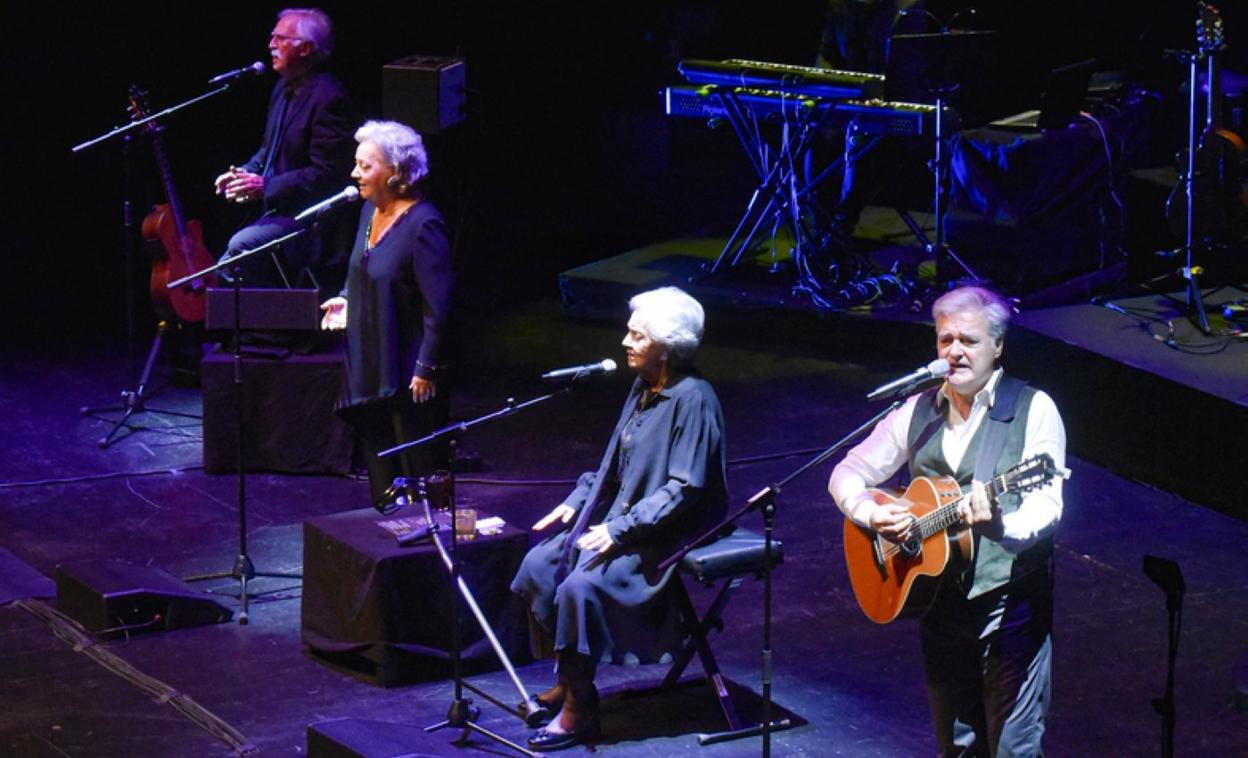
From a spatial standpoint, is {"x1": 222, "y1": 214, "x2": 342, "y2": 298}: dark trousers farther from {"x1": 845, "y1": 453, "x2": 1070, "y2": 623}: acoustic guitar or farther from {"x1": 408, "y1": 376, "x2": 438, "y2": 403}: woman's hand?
{"x1": 845, "y1": 453, "x2": 1070, "y2": 623}: acoustic guitar

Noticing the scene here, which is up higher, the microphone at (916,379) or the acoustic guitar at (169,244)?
the microphone at (916,379)

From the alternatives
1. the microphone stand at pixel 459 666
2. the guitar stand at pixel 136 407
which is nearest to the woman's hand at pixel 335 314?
the microphone stand at pixel 459 666

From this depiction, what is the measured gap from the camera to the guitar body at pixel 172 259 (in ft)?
31.6

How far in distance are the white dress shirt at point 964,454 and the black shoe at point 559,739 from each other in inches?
50.8

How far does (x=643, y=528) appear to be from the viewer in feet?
19.9

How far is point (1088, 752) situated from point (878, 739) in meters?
0.68

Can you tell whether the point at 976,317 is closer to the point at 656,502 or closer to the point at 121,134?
the point at 656,502

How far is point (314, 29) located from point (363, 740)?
4.88 m

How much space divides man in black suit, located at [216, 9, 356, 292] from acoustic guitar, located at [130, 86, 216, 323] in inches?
18.2

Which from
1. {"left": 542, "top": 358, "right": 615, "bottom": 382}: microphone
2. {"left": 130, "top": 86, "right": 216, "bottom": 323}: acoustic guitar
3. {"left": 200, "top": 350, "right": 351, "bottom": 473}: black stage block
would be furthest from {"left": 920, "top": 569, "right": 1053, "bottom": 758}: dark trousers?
{"left": 130, "top": 86, "right": 216, "bottom": 323}: acoustic guitar

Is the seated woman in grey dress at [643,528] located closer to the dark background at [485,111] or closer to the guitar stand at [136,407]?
the guitar stand at [136,407]

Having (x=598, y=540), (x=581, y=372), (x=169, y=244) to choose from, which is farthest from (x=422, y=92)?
(x=598, y=540)

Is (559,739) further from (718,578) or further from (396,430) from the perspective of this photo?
(396,430)

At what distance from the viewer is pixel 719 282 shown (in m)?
11.7
